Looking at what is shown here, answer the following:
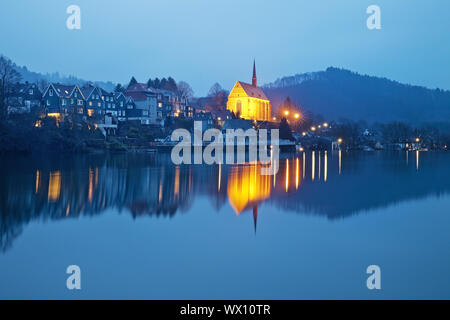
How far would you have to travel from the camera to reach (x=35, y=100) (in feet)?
170

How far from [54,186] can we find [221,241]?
10.9 metres

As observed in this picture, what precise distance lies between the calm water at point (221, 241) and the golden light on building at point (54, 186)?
172mm

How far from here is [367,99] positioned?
485 feet

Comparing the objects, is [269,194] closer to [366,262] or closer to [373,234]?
[373,234]

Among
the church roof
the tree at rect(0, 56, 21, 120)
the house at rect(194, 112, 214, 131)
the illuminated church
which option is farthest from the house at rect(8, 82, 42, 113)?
the church roof

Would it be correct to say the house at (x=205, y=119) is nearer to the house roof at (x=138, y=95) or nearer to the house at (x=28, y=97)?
the house roof at (x=138, y=95)

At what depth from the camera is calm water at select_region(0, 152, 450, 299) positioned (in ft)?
21.8

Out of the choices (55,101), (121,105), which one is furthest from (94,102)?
(55,101)

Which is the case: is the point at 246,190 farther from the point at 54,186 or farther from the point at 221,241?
the point at 54,186

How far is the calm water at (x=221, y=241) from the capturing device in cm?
664

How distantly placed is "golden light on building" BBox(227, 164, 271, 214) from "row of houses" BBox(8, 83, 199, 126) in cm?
3308
